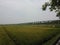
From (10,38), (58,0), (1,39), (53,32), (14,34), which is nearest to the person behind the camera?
(1,39)

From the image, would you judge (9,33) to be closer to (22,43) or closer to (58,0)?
(22,43)

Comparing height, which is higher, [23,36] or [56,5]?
[56,5]

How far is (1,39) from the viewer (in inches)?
942

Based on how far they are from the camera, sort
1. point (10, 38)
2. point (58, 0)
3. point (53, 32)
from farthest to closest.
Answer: point (58, 0), point (53, 32), point (10, 38)

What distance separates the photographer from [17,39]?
1028 inches

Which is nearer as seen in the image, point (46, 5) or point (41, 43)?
point (41, 43)

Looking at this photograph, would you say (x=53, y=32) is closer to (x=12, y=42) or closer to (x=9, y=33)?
(x=9, y=33)

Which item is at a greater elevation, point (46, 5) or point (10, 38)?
point (46, 5)

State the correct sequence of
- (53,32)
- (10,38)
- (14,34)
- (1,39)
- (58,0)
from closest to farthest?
(1,39) < (10,38) < (14,34) < (53,32) < (58,0)

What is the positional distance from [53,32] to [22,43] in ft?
39.0

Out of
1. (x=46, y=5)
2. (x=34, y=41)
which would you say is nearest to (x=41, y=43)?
(x=34, y=41)

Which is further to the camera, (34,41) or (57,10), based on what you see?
(57,10)

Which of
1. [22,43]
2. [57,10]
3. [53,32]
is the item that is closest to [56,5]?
[57,10]

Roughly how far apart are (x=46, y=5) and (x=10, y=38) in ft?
56.3
